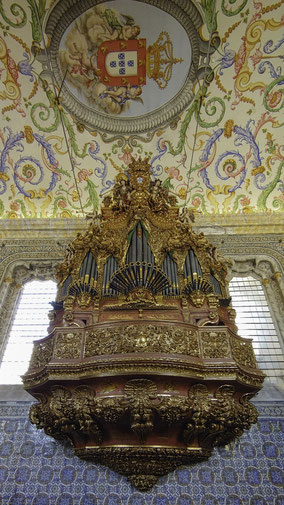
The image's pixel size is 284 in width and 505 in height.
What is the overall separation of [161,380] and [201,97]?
589 cm

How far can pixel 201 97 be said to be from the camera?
747 cm

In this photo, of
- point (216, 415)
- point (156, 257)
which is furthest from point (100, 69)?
point (216, 415)

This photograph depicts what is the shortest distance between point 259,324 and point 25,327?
4635 millimetres

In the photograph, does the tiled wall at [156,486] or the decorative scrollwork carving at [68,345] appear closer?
the decorative scrollwork carving at [68,345]

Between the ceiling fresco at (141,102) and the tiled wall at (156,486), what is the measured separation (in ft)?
16.3

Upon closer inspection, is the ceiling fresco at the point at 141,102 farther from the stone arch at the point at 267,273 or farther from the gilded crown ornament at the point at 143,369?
the gilded crown ornament at the point at 143,369

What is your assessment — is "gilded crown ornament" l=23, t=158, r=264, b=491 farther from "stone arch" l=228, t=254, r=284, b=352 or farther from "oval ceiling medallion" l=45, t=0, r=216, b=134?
"oval ceiling medallion" l=45, t=0, r=216, b=134

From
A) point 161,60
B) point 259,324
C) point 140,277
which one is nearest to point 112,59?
point 161,60

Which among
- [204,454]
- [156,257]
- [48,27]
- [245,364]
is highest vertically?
[48,27]

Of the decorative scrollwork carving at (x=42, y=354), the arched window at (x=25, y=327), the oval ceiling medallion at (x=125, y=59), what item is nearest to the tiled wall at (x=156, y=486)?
the arched window at (x=25, y=327)

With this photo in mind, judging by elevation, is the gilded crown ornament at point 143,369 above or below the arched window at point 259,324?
below

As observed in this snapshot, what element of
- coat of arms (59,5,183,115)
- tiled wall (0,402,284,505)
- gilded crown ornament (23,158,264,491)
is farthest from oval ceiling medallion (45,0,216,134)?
tiled wall (0,402,284,505)

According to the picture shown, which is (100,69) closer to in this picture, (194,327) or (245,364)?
(194,327)

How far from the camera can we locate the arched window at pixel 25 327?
6383mm
